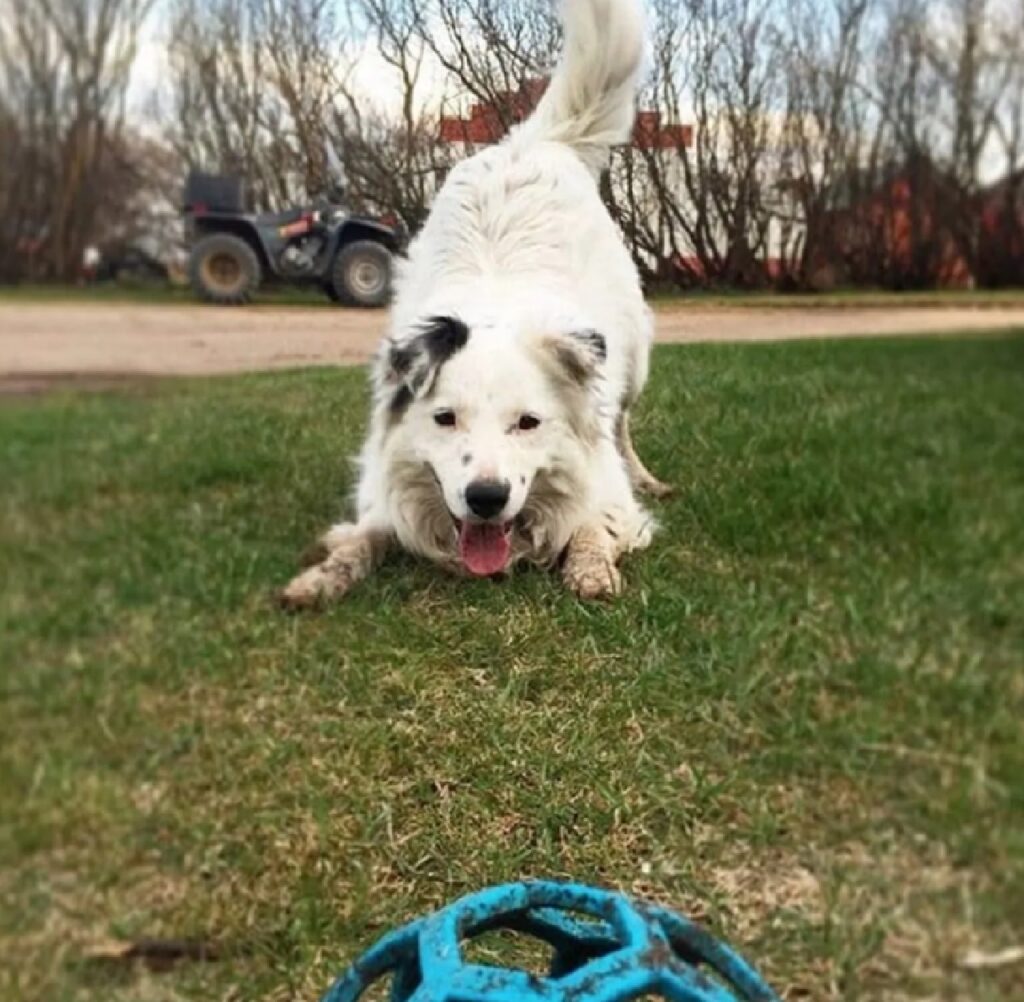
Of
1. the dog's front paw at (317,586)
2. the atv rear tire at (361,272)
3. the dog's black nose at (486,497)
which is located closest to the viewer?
the atv rear tire at (361,272)

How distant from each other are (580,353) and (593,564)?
0.74ft

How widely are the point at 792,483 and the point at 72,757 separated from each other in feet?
2.26

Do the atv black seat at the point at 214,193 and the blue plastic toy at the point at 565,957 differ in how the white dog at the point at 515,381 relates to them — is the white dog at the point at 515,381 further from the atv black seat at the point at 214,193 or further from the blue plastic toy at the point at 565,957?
the blue plastic toy at the point at 565,957

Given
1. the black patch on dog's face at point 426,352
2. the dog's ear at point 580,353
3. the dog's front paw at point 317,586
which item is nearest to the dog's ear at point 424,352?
the black patch on dog's face at point 426,352

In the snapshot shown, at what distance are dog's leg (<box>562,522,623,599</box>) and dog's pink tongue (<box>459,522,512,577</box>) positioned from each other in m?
0.07

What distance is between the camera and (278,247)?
107cm

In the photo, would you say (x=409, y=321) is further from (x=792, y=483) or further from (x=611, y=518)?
(x=792, y=483)

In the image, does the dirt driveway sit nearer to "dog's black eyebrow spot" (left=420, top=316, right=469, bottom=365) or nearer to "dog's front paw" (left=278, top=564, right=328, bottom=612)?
"dog's black eyebrow spot" (left=420, top=316, right=469, bottom=365)

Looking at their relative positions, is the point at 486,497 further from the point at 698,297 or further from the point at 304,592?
the point at 698,297

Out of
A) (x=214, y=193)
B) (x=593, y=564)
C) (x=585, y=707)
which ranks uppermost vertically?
(x=214, y=193)

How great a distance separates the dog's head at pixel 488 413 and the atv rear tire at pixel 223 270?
32 cm

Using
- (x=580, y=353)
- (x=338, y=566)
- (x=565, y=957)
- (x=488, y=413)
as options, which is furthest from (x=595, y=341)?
(x=565, y=957)

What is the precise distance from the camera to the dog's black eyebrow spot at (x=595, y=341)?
1.34 m

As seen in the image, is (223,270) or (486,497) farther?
(486,497)
